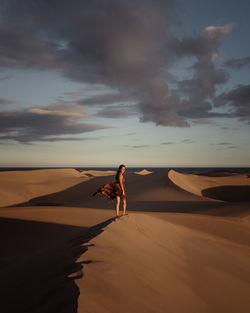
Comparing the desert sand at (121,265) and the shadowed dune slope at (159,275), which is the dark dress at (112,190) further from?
the shadowed dune slope at (159,275)

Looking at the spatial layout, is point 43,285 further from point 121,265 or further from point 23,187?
point 23,187

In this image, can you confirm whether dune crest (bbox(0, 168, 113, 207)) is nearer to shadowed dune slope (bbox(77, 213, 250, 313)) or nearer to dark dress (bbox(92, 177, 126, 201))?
dark dress (bbox(92, 177, 126, 201))

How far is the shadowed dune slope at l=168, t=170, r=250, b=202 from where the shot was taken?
2311 centimetres

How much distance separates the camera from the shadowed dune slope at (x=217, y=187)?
75.8ft

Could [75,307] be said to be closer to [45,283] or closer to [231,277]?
[45,283]

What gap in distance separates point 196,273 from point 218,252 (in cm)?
196

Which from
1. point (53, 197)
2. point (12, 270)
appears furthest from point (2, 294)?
point (53, 197)

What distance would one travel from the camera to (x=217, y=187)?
2475 centimetres

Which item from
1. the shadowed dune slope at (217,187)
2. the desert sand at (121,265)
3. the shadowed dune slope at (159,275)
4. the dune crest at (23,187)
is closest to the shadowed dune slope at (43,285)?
the desert sand at (121,265)

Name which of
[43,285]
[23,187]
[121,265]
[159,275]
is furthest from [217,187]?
[43,285]

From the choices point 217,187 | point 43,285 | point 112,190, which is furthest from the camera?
point 217,187

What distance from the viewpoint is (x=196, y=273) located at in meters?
4.10

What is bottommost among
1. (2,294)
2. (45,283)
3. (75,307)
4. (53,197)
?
(53,197)

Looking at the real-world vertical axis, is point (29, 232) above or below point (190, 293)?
below
